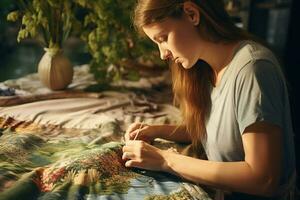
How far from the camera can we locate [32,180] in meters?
0.91

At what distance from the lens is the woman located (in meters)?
0.86

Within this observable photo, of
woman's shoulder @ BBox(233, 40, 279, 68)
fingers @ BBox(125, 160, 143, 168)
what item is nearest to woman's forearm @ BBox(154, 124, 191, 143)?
fingers @ BBox(125, 160, 143, 168)

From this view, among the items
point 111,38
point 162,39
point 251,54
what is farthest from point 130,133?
point 111,38

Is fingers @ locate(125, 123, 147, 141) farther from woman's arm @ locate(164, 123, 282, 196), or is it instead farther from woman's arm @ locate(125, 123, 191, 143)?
woman's arm @ locate(164, 123, 282, 196)

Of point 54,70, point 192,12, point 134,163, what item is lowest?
point 134,163

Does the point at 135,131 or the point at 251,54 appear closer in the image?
the point at 251,54

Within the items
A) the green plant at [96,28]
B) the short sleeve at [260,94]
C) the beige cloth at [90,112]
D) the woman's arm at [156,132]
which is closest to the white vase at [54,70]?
the green plant at [96,28]

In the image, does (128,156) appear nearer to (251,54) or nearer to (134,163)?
(134,163)

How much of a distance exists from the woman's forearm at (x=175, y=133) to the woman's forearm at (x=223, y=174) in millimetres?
225

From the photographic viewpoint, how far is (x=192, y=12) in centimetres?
95

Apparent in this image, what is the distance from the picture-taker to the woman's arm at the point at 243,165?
854 mm

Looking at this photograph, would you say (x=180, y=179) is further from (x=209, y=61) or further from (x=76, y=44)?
(x=76, y=44)

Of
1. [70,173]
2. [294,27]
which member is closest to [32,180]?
[70,173]

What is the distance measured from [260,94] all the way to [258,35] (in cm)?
159
